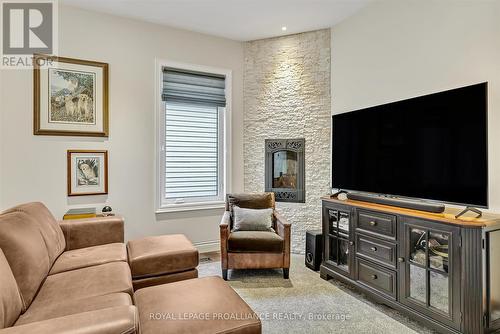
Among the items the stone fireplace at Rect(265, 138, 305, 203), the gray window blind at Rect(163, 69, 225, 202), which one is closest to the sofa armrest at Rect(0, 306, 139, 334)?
the gray window blind at Rect(163, 69, 225, 202)

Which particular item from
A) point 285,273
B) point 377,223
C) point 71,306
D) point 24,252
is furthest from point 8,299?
point 377,223

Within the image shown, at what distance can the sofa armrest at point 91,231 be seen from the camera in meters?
2.71

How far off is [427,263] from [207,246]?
9.20ft

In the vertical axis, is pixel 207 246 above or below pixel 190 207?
below

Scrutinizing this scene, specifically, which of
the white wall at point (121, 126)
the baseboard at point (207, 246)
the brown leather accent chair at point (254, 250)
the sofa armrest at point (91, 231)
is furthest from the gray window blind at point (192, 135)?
the brown leather accent chair at point (254, 250)

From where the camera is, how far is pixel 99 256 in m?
2.41

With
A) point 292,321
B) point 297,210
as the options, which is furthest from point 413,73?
point 292,321

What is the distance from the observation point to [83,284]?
73.1 inches

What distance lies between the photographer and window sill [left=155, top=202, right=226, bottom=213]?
3.85 meters

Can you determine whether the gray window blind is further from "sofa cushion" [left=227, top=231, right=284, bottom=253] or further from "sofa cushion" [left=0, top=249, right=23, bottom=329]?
"sofa cushion" [left=0, top=249, right=23, bottom=329]

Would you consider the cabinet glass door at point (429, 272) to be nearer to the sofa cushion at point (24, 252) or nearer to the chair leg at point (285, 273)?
the chair leg at point (285, 273)

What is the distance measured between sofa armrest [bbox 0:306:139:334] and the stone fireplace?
3.06 m

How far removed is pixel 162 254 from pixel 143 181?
1.53 meters

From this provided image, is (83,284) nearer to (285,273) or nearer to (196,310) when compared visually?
(196,310)
